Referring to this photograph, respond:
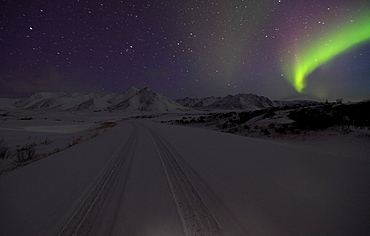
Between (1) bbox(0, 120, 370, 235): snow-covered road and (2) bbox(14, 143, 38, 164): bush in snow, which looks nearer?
(1) bbox(0, 120, 370, 235): snow-covered road

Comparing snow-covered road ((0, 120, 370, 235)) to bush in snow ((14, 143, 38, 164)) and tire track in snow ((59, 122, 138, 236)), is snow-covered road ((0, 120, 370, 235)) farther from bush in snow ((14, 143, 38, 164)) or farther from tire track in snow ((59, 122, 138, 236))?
bush in snow ((14, 143, 38, 164))

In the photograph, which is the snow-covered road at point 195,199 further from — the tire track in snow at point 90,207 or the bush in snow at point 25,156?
the bush in snow at point 25,156

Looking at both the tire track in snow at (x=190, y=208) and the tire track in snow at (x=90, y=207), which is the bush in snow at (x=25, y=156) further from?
the tire track in snow at (x=190, y=208)

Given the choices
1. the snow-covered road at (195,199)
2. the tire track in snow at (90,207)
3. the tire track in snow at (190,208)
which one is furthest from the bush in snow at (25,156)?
the tire track in snow at (190,208)

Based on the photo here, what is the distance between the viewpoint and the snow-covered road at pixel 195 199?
1918mm

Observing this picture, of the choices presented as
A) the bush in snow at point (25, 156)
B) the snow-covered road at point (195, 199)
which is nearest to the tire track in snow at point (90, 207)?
the snow-covered road at point (195, 199)

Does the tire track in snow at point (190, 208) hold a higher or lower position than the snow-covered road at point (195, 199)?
lower

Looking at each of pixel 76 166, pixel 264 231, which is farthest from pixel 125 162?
pixel 264 231

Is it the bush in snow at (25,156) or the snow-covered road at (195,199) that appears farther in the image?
the bush in snow at (25,156)

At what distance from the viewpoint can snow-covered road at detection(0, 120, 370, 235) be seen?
1918 millimetres

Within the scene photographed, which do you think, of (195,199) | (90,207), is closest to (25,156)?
(90,207)

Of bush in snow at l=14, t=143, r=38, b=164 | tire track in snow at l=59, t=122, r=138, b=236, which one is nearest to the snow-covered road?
tire track in snow at l=59, t=122, r=138, b=236

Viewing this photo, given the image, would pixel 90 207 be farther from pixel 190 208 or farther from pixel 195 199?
pixel 195 199

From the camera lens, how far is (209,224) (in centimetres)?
199
